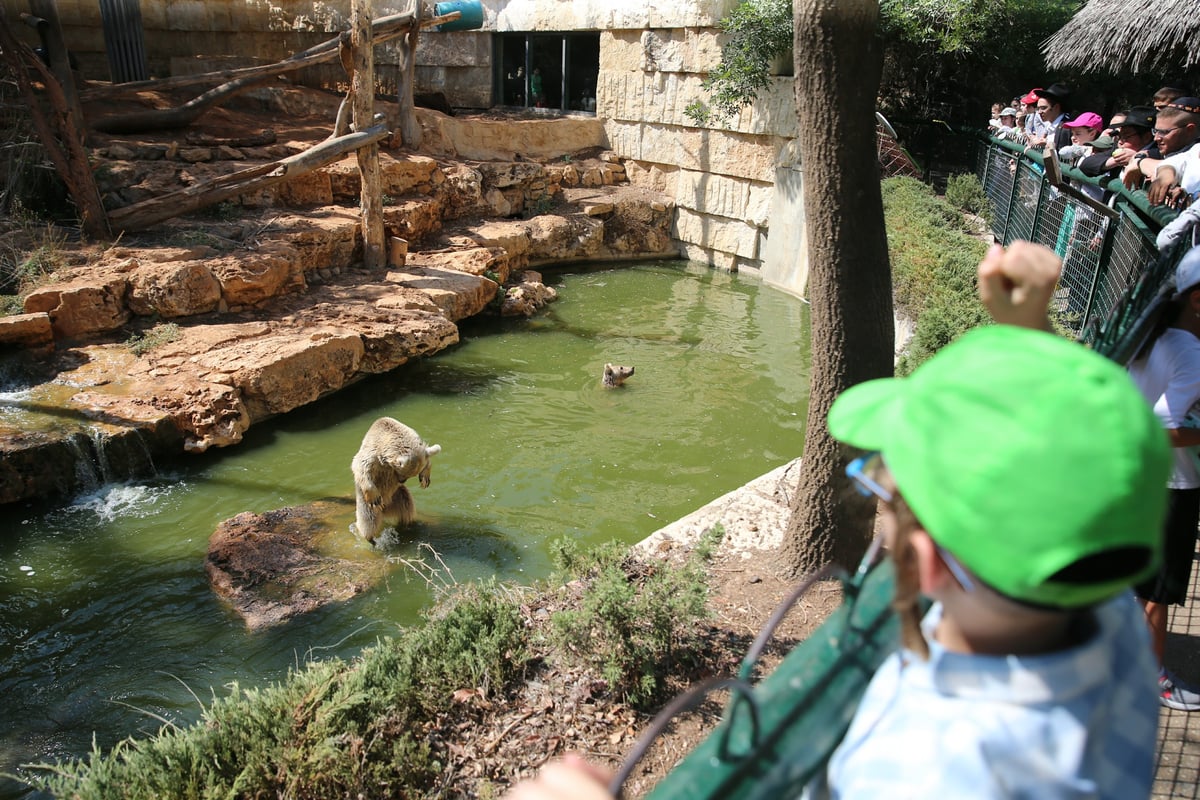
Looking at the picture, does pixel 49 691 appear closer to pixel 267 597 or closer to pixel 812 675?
pixel 267 597

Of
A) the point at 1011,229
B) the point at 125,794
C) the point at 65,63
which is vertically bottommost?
the point at 125,794

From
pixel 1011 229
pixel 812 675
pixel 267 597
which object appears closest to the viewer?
pixel 812 675

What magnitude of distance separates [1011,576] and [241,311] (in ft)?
32.0

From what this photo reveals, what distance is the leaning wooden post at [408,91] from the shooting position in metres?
13.3

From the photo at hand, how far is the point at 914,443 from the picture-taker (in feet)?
3.11

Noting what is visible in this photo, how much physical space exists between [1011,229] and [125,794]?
10484 mm

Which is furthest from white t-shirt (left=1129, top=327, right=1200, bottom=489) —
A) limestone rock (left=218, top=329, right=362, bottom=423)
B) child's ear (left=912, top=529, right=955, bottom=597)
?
limestone rock (left=218, top=329, right=362, bottom=423)

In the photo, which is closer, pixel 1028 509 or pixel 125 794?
pixel 1028 509

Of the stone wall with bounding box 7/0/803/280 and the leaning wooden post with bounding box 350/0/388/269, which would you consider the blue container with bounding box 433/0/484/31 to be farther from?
the leaning wooden post with bounding box 350/0/388/269

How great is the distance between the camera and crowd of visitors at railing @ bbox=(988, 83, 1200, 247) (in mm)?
4707

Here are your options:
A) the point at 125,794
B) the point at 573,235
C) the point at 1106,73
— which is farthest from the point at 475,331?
the point at 1106,73

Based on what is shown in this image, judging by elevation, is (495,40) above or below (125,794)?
above

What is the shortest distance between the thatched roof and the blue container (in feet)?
32.0

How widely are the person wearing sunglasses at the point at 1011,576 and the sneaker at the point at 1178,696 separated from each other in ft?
8.83
